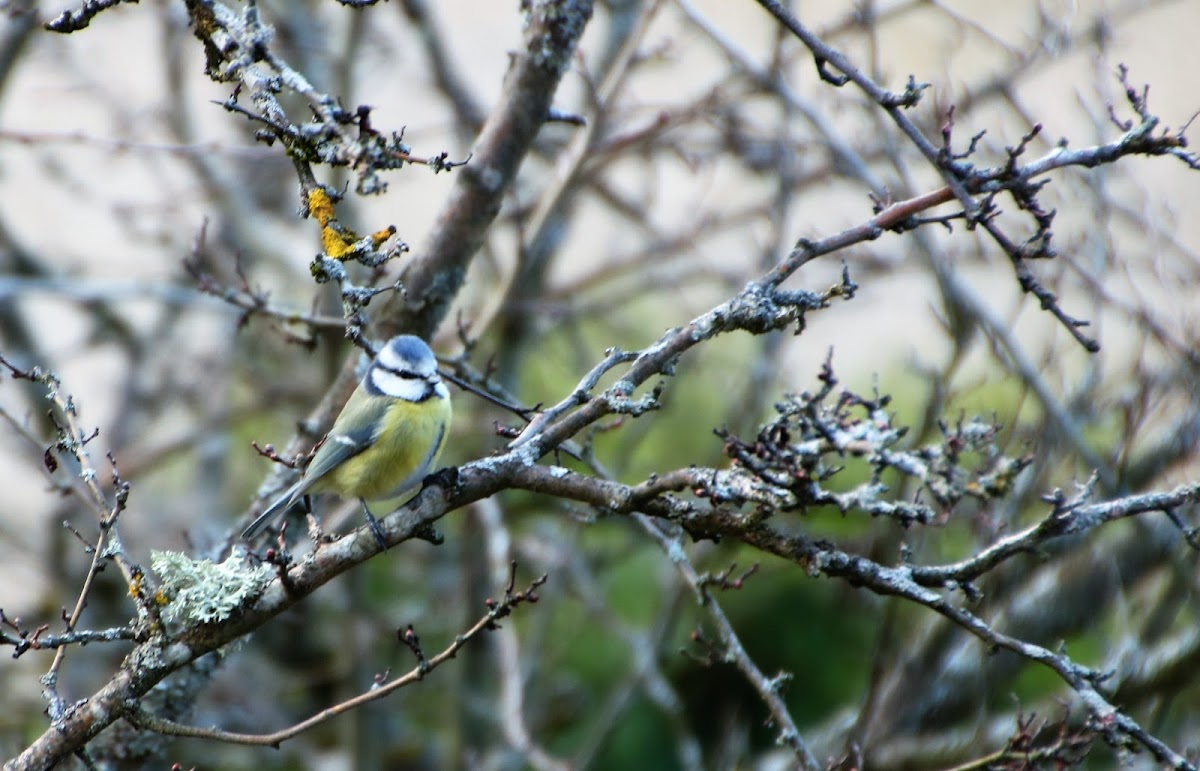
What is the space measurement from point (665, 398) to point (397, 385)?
2.51 m

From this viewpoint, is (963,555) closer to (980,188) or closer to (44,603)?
(980,188)

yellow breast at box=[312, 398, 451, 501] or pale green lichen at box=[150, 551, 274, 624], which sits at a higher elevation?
yellow breast at box=[312, 398, 451, 501]

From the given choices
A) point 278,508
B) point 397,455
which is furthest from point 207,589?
point 397,455

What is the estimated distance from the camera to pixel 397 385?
316cm

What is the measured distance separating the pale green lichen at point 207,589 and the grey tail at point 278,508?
68cm

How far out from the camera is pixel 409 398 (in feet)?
10.5

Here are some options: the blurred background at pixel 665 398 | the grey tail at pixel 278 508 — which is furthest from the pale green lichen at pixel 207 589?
the blurred background at pixel 665 398

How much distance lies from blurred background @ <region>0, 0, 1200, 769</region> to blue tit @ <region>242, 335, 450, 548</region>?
9.8 inches

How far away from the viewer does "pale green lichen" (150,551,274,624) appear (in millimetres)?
2260

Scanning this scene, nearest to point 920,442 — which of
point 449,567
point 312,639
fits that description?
point 449,567

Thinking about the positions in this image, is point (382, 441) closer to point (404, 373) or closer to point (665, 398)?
point (404, 373)

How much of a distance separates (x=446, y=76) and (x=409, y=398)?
115 inches

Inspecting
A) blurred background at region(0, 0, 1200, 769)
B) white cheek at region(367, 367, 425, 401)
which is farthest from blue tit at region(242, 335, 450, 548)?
blurred background at region(0, 0, 1200, 769)

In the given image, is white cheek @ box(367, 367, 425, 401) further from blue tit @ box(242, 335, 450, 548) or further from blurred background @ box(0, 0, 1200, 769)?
blurred background @ box(0, 0, 1200, 769)
